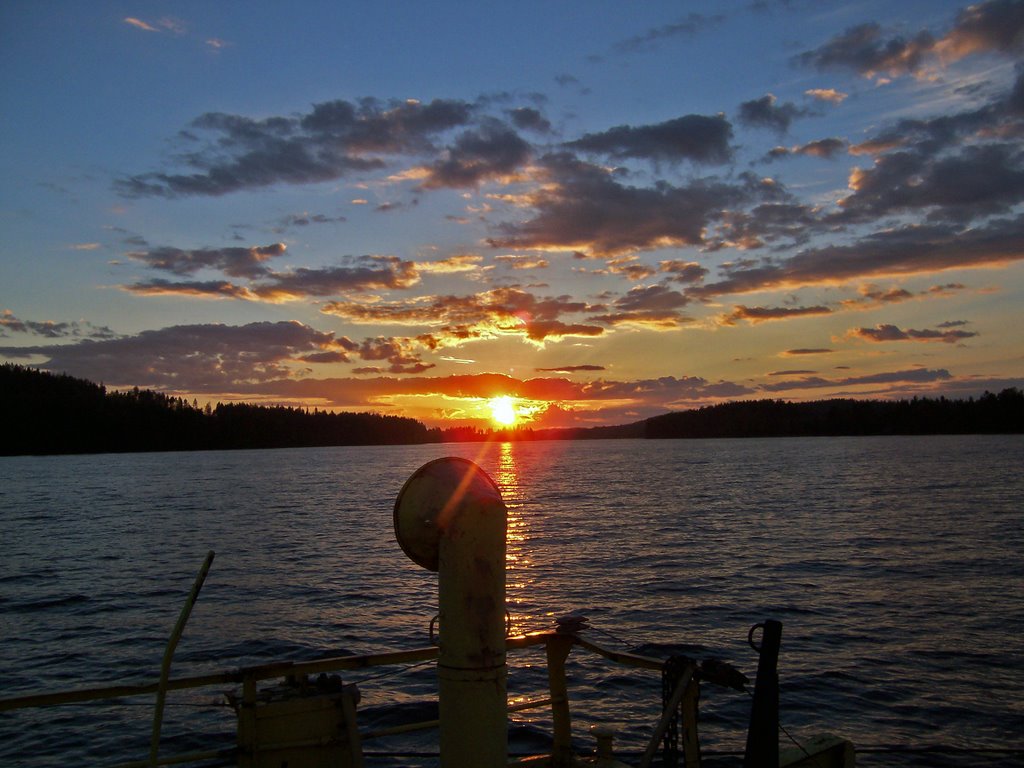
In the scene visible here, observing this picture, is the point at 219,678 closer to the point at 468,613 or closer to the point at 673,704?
the point at 468,613

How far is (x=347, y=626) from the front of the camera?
24172 mm

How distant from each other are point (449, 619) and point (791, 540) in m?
42.2

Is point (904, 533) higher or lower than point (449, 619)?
lower

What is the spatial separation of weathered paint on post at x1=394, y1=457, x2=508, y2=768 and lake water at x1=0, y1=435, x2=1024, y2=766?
8.13 m

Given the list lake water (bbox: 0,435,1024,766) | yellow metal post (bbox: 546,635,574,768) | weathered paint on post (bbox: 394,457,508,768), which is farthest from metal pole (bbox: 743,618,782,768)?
lake water (bbox: 0,435,1024,766)

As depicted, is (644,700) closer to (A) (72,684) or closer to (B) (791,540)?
(A) (72,684)

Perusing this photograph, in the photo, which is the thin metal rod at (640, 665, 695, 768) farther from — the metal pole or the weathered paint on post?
the weathered paint on post

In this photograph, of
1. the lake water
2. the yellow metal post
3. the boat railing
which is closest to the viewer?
the boat railing

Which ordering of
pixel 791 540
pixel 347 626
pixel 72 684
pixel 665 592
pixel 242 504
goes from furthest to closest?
pixel 242 504 < pixel 791 540 < pixel 665 592 < pixel 347 626 < pixel 72 684

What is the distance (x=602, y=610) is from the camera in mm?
26297

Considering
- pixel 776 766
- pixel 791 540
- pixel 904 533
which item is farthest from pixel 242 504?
pixel 776 766

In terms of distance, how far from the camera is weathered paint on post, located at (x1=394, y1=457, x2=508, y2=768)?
5363 mm

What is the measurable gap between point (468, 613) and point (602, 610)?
22002 millimetres

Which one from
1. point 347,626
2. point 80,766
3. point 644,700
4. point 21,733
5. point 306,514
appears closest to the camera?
point 80,766
